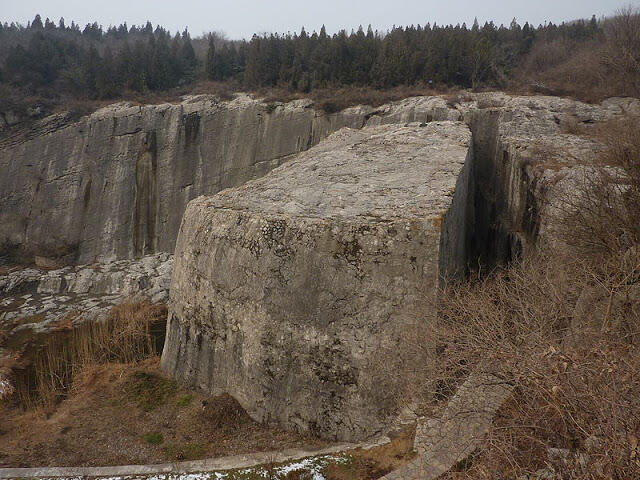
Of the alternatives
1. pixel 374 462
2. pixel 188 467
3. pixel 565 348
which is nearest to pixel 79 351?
pixel 188 467

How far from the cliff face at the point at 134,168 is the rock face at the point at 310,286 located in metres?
14.6

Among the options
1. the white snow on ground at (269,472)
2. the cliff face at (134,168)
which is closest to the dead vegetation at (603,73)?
the cliff face at (134,168)

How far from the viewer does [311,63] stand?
1230 inches

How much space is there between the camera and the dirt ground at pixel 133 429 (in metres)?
7.92

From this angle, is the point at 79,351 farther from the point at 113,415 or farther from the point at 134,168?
the point at 134,168

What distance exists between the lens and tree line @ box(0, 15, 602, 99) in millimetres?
28609

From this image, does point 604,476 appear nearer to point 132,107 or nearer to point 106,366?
point 106,366

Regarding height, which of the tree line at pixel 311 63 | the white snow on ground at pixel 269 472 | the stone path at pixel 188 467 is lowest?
the stone path at pixel 188 467

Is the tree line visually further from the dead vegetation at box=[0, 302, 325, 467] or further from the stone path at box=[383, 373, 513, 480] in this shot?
the stone path at box=[383, 373, 513, 480]

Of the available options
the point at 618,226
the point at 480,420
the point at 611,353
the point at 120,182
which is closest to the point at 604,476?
the point at 611,353

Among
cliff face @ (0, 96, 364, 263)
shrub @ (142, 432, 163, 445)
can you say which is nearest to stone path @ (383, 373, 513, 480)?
shrub @ (142, 432, 163, 445)

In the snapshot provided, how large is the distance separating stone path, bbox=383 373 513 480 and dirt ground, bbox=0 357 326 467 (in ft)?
9.14

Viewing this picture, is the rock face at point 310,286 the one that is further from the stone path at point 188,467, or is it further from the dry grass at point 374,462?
the dry grass at point 374,462

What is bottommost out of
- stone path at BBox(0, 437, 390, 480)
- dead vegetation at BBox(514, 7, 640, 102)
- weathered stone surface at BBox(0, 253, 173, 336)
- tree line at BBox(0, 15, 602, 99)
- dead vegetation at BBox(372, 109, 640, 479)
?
weathered stone surface at BBox(0, 253, 173, 336)
